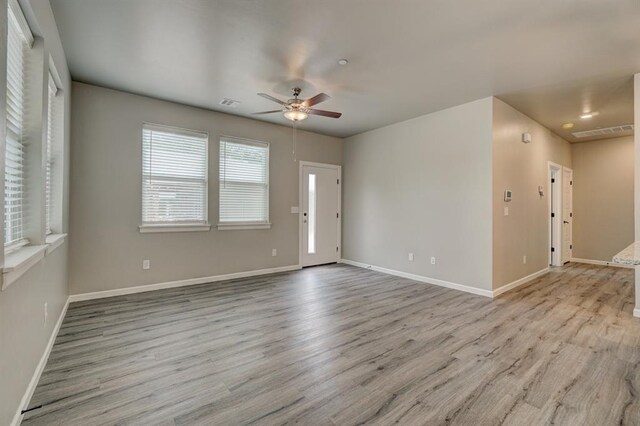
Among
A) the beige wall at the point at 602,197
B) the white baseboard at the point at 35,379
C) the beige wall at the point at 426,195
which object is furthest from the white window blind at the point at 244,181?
the beige wall at the point at 602,197

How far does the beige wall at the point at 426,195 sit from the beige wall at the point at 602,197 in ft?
14.1

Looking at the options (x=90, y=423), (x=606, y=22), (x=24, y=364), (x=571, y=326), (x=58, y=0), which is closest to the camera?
(x=90, y=423)

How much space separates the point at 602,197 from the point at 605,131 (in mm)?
1584

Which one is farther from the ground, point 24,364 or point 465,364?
point 24,364

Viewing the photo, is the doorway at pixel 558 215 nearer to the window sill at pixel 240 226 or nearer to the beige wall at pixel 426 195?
the beige wall at pixel 426 195

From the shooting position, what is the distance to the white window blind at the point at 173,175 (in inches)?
169

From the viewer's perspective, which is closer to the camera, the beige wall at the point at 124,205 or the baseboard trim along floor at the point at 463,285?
the beige wall at the point at 124,205

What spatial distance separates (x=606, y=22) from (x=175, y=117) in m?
4.92

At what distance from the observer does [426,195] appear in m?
4.96

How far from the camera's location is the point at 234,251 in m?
5.07

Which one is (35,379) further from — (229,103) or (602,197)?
(602,197)

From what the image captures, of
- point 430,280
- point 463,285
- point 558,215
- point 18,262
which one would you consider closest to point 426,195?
point 430,280

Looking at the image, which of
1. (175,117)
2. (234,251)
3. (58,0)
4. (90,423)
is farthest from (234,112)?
(90,423)

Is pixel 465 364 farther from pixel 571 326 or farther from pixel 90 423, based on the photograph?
pixel 90 423
